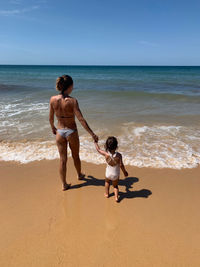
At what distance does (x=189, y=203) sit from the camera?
269 centimetres

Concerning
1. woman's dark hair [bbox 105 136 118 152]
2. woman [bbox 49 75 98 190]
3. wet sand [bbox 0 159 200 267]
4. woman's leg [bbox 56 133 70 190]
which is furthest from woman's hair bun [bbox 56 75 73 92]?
wet sand [bbox 0 159 200 267]

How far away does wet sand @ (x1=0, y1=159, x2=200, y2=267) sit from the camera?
6.35 feet

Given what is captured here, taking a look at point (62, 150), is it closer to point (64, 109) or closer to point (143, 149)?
point (64, 109)

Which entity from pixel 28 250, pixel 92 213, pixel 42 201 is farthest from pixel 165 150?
pixel 28 250

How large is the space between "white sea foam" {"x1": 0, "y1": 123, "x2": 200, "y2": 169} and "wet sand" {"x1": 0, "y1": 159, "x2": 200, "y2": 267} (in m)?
0.47

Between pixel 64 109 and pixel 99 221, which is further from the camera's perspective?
pixel 64 109

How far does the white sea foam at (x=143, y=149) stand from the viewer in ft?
12.9

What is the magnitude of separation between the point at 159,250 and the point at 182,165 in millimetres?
2089

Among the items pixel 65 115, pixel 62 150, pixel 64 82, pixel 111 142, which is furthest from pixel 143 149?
pixel 64 82

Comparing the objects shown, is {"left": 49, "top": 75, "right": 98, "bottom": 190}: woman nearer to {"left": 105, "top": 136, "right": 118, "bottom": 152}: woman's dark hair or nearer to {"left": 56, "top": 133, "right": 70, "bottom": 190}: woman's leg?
{"left": 56, "top": 133, "right": 70, "bottom": 190}: woman's leg

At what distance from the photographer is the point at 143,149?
14.7 ft

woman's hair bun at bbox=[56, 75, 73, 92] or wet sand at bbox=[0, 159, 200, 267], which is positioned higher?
woman's hair bun at bbox=[56, 75, 73, 92]

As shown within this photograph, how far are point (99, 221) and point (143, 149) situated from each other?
2473 mm

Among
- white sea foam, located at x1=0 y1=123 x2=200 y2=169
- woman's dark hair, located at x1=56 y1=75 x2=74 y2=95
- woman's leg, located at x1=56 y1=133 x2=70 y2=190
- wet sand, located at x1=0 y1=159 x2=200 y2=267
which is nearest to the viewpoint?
wet sand, located at x1=0 y1=159 x2=200 y2=267
